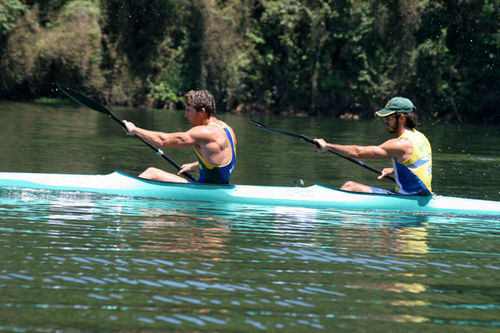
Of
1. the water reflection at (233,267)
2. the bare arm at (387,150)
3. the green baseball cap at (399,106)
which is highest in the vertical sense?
the green baseball cap at (399,106)

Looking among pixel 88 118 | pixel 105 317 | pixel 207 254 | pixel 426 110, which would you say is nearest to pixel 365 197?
pixel 207 254

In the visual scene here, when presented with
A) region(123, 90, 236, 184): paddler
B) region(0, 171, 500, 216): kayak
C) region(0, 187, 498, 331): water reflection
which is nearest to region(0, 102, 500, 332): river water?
region(0, 187, 498, 331): water reflection

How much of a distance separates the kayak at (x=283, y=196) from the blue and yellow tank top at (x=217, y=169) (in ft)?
0.30

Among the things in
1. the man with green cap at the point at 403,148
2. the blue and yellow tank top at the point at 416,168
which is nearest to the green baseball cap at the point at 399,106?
the man with green cap at the point at 403,148

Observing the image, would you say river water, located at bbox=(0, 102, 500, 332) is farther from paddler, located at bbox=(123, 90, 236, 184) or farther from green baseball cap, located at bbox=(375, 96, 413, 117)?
green baseball cap, located at bbox=(375, 96, 413, 117)

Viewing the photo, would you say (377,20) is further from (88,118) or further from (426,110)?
(88,118)

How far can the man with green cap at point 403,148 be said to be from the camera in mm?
8602

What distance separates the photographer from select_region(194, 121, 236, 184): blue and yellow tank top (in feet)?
29.5

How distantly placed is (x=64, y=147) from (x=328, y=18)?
23.6 metres

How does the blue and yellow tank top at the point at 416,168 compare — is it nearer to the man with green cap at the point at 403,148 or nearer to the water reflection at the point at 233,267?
the man with green cap at the point at 403,148

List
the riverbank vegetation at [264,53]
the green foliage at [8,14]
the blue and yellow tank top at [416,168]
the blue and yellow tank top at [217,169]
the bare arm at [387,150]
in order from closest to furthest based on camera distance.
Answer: the bare arm at [387,150] → the blue and yellow tank top at [416,168] → the blue and yellow tank top at [217,169] → the riverbank vegetation at [264,53] → the green foliage at [8,14]

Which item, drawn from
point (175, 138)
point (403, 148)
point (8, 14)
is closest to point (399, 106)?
point (403, 148)

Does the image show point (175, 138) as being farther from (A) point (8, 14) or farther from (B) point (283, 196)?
(A) point (8, 14)

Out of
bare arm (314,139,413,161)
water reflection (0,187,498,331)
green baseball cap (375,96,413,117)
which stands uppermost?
green baseball cap (375,96,413,117)
